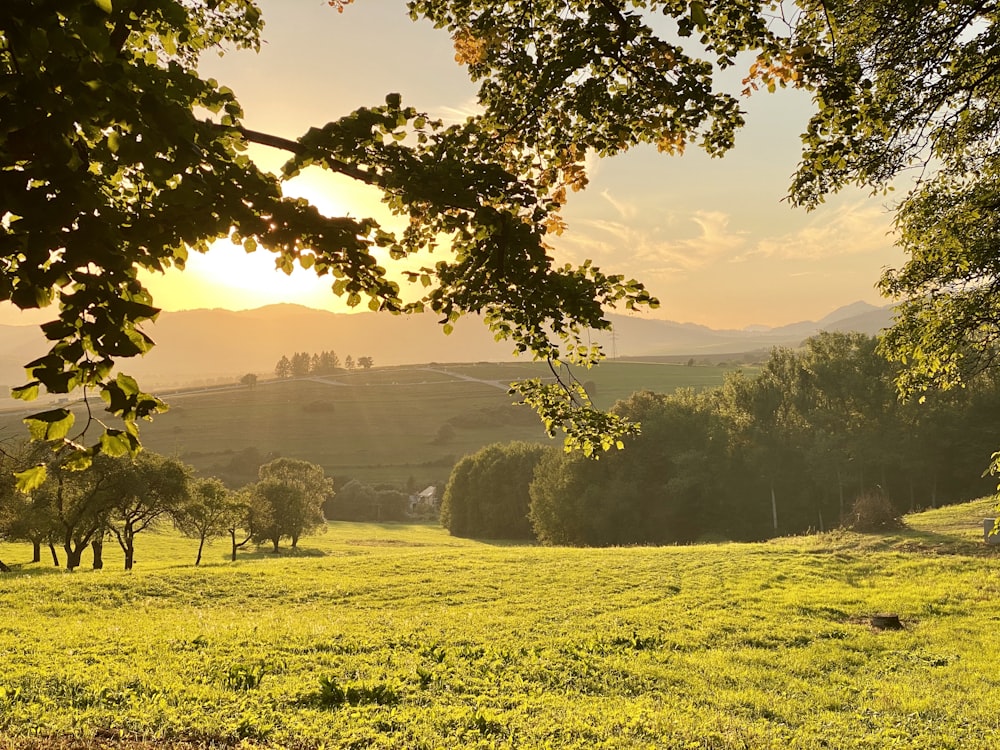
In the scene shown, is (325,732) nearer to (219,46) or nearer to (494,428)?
Answer: (219,46)

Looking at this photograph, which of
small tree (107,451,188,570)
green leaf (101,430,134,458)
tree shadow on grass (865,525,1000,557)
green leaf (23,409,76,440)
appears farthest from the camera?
small tree (107,451,188,570)

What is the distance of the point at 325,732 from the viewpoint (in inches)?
346

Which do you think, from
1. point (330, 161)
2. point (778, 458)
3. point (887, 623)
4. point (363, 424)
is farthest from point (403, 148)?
point (363, 424)

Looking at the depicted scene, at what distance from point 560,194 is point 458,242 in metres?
1.35

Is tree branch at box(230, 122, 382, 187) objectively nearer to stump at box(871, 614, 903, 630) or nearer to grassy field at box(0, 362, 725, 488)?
stump at box(871, 614, 903, 630)

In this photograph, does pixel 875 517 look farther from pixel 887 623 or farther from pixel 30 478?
pixel 30 478

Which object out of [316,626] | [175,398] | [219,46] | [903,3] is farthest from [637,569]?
[175,398]

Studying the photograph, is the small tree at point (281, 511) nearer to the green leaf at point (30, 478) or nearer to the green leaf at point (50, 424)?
the green leaf at point (30, 478)

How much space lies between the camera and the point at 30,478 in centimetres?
405

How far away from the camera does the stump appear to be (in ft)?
49.9

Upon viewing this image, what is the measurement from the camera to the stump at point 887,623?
1521 cm

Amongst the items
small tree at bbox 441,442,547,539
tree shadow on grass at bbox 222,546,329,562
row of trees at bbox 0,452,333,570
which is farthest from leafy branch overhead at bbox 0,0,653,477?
small tree at bbox 441,442,547,539

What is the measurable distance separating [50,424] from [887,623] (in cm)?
1875

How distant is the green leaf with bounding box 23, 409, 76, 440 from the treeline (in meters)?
61.0
